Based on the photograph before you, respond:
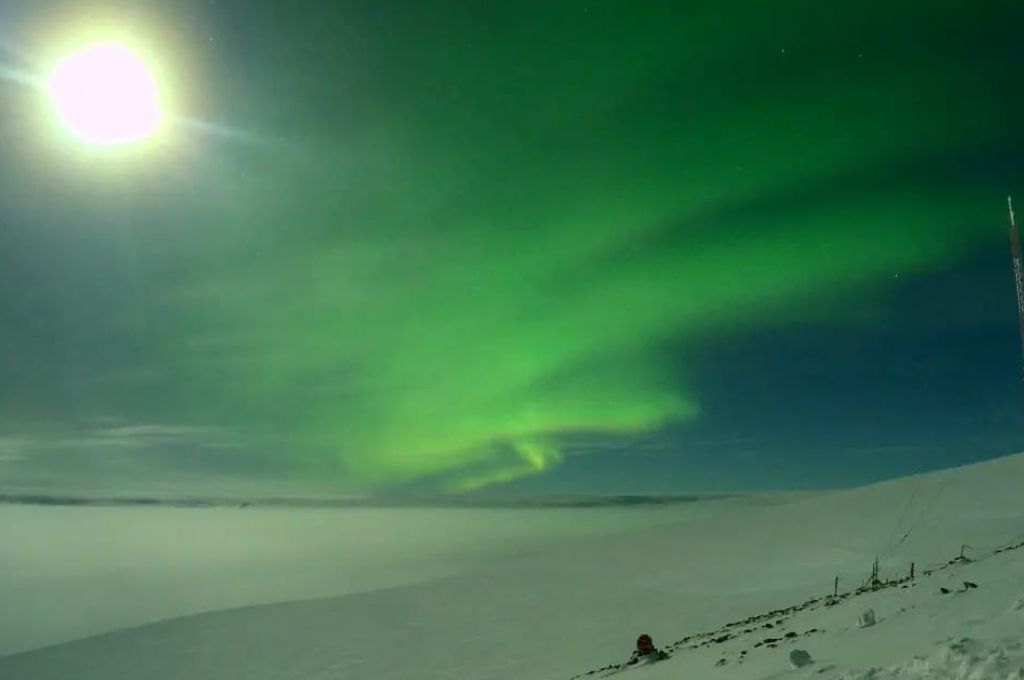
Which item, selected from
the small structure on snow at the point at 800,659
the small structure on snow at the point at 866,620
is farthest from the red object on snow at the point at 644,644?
the small structure on snow at the point at 800,659

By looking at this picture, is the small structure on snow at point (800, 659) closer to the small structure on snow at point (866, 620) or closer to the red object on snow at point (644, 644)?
the small structure on snow at point (866, 620)

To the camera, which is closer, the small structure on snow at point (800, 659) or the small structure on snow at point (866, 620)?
the small structure on snow at point (800, 659)

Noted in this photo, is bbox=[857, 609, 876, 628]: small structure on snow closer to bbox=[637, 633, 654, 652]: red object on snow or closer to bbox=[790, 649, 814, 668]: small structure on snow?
bbox=[790, 649, 814, 668]: small structure on snow

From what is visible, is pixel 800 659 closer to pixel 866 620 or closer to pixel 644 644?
pixel 866 620

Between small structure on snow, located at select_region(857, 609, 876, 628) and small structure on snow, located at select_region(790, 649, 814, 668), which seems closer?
small structure on snow, located at select_region(790, 649, 814, 668)

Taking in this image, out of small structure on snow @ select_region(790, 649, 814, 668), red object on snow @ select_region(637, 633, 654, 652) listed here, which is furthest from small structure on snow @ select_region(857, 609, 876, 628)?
red object on snow @ select_region(637, 633, 654, 652)

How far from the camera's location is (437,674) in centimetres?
2478

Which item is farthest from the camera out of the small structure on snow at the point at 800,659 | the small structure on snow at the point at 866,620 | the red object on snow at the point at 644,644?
the red object on snow at the point at 644,644

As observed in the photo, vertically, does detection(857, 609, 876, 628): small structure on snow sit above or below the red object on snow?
below

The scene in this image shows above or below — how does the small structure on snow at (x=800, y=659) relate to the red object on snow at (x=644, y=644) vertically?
below

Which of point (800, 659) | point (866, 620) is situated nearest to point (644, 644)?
point (866, 620)

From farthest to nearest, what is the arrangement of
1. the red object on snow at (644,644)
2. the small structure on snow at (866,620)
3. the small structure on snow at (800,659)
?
the red object on snow at (644,644), the small structure on snow at (866,620), the small structure on snow at (800,659)

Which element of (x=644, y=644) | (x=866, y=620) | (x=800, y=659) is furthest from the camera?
(x=644, y=644)

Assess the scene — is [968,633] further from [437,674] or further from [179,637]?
[179,637]
